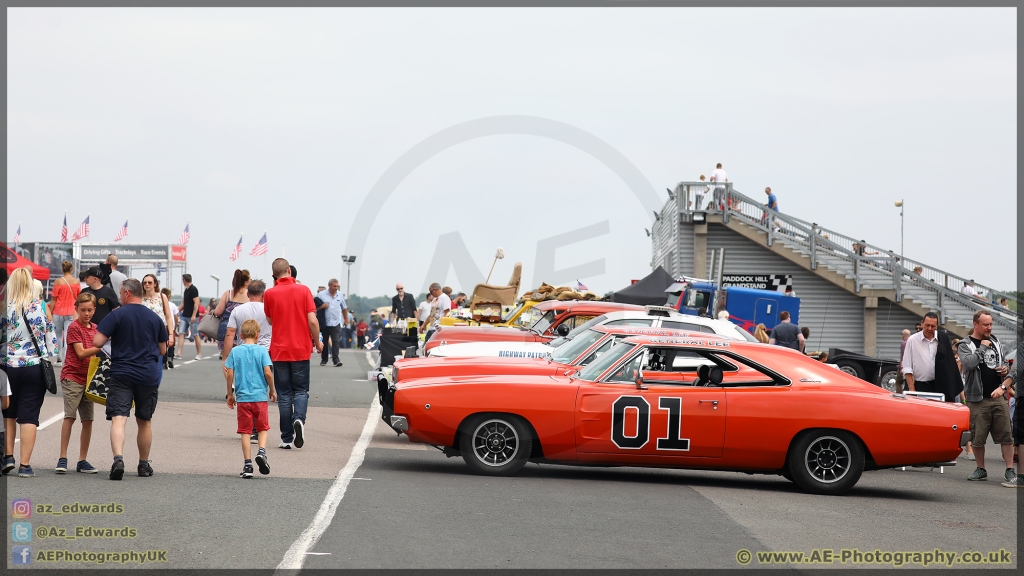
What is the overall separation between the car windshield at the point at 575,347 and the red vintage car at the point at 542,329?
2833mm

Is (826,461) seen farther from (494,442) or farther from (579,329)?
(579,329)

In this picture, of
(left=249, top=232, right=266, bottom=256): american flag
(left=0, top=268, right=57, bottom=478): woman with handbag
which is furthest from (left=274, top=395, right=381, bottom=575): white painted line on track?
(left=249, top=232, right=266, bottom=256): american flag

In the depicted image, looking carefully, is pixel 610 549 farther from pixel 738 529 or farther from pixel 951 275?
pixel 951 275

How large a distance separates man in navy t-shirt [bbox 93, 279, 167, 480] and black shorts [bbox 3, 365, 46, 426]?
534 millimetres

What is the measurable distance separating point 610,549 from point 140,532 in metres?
2.87

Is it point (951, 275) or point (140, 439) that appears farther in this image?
point (951, 275)

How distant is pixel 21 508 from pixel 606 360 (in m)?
5.13

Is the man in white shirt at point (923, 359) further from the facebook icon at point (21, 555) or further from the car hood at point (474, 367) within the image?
the facebook icon at point (21, 555)

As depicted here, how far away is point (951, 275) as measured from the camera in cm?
3362

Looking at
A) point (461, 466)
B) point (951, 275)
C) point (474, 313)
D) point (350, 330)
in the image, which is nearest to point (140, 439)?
point (461, 466)

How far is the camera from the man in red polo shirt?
10.9m

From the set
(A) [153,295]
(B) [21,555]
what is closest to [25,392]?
(B) [21,555]

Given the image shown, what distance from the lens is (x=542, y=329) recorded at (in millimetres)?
16094

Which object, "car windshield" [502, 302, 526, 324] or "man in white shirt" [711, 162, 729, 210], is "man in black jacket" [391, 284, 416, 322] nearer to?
"car windshield" [502, 302, 526, 324]
